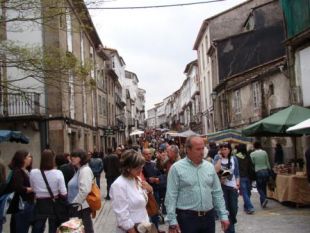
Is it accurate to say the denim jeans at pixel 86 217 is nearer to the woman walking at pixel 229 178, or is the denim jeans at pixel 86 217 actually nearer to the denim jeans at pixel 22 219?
the denim jeans at pixel 22 219

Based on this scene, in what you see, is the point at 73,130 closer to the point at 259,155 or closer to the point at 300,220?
the point at 259,155

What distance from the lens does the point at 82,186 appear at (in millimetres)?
7066

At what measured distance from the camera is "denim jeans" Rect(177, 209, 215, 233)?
5.47 m

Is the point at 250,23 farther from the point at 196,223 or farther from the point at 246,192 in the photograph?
the point at 196,223

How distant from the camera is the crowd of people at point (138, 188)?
5.33 m

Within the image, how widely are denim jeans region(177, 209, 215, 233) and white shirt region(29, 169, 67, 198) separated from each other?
2.46 meters

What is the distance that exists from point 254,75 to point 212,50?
1151cm

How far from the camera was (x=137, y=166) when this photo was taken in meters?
5.40

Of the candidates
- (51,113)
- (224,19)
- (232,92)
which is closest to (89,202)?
(51,113)

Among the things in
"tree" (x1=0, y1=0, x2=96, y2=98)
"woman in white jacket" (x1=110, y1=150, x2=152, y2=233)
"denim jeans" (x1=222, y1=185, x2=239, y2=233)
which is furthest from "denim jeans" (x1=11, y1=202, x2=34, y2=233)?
"tree" (x1=0, y1=0, x2=96, y2=98)

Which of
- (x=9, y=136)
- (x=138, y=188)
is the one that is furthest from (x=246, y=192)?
(x=138, y=188)

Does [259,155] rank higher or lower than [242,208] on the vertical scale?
higher

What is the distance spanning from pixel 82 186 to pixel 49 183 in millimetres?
654

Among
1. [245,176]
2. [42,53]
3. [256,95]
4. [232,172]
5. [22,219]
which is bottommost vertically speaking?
[22,219]
